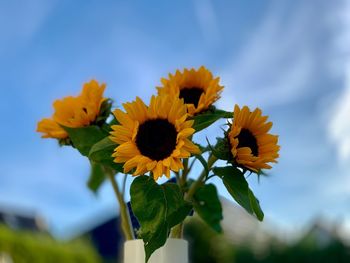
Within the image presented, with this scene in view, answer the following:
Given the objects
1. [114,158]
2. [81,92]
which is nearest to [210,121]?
[114,158]

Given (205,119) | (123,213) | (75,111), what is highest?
(75,111)

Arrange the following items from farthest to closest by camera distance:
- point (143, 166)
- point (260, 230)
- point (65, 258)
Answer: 1. point (65, 258)
2. point (260, 230)
3. point (143, 166)

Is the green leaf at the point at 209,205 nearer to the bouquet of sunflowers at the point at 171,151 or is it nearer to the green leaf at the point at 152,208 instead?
the bouquet of sunflowers at the point at 171,151

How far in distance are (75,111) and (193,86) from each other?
10.0 inches

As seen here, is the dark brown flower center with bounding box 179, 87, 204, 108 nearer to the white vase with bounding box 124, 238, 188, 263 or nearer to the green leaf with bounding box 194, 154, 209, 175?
the green leaf with bounding box 194, 154, 209, 175

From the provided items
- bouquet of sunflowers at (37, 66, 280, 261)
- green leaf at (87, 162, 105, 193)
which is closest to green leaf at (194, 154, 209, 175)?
bouquet of sunflowers at (37, 66, 280, 261)

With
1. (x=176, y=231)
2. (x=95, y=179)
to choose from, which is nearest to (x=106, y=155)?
(x=176, y=231)

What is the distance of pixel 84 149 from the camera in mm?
1138

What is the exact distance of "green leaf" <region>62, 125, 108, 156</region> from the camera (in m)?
1.14

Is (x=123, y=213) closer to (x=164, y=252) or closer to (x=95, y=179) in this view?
(x=164, y=252)

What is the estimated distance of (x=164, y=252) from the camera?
105 cm

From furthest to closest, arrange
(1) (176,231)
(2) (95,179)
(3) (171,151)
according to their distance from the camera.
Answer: (2) (95,179)
(1) (176,231)
(3) (171,151)

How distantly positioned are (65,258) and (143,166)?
264 inches

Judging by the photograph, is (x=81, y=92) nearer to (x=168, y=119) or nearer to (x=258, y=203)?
(x=168, y=119)
